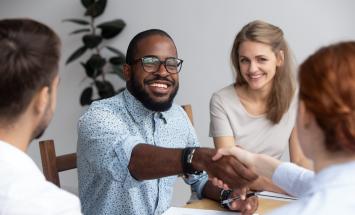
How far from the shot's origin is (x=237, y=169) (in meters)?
1.52

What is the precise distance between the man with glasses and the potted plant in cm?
160

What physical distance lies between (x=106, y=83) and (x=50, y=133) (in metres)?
0.82

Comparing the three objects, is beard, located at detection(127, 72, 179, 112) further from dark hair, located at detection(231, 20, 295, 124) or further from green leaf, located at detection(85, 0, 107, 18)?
green leaf, located at detection(85, 0, 107, 18)

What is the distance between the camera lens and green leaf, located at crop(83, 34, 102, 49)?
3.47 meters

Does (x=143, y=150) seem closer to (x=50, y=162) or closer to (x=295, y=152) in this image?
(x=50, y=162)

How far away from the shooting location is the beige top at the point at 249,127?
88.3 inches

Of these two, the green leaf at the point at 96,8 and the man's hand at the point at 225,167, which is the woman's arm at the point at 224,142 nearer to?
the man's hand at the point at 225,167

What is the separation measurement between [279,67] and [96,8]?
1671 mm

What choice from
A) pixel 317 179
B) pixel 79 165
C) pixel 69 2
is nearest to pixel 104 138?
pixel 79 165

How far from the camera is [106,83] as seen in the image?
3.52m

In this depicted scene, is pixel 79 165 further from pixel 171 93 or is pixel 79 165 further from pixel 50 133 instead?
pixel 50 133

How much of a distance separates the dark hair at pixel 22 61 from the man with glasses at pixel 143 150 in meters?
0.61

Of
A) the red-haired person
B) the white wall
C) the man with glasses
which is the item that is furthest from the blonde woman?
the red-haired person

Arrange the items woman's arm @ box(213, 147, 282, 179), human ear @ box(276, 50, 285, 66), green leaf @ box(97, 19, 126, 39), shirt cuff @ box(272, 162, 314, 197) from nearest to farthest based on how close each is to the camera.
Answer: shirt cuff @ box(272, 162, 314, 197)
woman's arm @ box(213, 147, 282, 179)
human ear @ box(276, 50, 285, 66)
green leaf @ box(97, 19, 126, 39)
